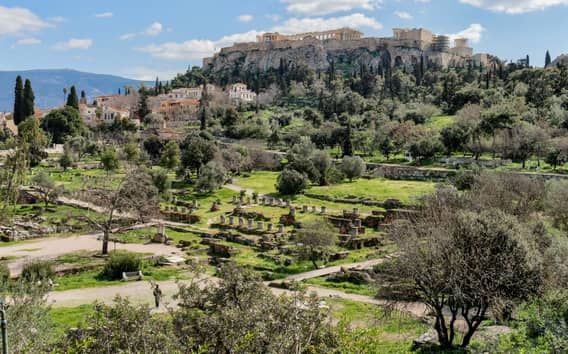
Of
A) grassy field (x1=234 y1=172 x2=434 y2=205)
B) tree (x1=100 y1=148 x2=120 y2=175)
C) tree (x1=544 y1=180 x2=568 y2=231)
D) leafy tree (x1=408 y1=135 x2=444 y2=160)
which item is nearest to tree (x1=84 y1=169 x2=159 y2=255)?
grassy field (x1=234 y1=172 x2=434 y2=205)

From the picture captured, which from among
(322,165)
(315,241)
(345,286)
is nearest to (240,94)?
(322,165)

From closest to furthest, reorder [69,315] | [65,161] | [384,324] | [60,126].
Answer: [384,324]
[69,315]
[65,161]
[60,126]

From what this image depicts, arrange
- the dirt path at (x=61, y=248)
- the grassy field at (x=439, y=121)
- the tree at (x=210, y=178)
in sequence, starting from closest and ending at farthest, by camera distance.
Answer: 1. the dirt path at (x=61, y=248)
2. the tree at (x=210, y=178)
3. the grassy field at (x=439, y=121)

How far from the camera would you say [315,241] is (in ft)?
95.4

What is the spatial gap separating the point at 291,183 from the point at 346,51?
5468 inches

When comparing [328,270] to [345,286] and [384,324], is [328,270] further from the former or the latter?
[384,324]

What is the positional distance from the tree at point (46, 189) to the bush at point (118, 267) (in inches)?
1006

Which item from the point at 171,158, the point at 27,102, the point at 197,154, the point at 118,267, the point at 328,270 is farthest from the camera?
the point at 27,102

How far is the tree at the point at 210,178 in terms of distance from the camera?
184ft

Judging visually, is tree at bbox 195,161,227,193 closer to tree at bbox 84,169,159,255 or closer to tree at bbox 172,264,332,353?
tree at bbox 84,169,159,255

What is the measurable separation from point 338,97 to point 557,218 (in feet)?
266

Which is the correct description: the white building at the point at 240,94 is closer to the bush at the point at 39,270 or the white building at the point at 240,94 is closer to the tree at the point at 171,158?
the tree at the point at 171,158

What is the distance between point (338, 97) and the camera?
10838 cm

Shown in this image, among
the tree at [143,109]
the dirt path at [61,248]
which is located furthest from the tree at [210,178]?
the tree at [143,109]
